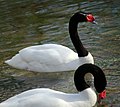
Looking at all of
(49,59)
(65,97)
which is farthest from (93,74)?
(49,59)

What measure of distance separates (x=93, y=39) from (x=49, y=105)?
474 cm

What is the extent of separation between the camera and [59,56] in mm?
9359

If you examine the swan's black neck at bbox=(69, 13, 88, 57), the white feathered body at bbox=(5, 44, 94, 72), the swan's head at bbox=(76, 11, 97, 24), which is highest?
the swan's head at bbox=(76, 11, 97, 24)

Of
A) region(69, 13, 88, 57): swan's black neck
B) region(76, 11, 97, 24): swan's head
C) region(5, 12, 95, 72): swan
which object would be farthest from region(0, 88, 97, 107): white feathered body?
region(76, 11, 97, 24): swan's head

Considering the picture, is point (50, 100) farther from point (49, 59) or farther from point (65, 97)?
point (49, 59)

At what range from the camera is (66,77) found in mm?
9148

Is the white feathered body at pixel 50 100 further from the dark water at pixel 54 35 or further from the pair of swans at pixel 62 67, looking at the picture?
the dark water at pixel 54 35

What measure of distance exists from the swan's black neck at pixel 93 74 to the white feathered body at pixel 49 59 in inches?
79.3

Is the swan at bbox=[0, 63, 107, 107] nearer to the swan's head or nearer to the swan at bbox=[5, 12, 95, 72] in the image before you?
the swan at bbox=[5, 12, 95, 72]

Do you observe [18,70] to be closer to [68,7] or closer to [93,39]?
[93,39]

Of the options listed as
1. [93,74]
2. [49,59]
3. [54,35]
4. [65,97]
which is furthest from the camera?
[54,35]

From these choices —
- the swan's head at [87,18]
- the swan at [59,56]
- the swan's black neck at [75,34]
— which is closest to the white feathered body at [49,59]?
the swan at [59,56]

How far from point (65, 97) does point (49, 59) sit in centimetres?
263

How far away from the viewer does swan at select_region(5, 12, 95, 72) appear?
9.21m
